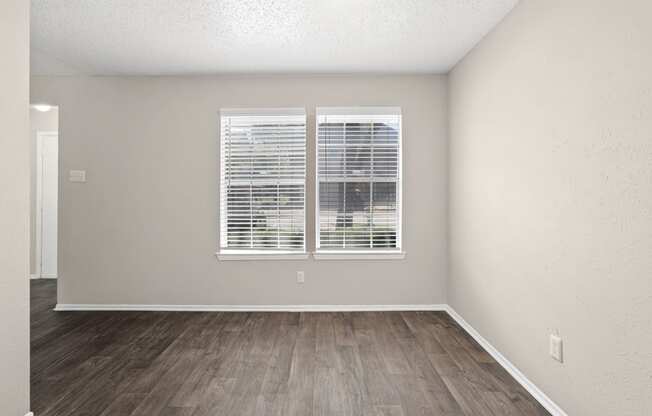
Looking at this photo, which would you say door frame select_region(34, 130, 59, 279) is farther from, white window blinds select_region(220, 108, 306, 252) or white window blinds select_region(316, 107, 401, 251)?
white window blinds select_region(316, 107, 401, 251)

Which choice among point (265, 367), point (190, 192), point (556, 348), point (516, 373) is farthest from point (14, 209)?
point (516, 373)

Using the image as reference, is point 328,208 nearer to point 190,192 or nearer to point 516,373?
point 190,192

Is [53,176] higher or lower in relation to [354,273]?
higher

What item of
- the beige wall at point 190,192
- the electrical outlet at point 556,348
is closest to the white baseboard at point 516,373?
the electrical outlet at point 556,348

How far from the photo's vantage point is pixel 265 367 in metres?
2.87

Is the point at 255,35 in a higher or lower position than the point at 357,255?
higher

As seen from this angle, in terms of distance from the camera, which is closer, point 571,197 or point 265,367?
point 571,197

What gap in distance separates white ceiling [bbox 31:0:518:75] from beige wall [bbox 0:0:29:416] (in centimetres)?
101

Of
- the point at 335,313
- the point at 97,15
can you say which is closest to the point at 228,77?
the point at 97,15

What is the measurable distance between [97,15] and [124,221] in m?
2.15

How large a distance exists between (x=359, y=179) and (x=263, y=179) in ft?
3.42

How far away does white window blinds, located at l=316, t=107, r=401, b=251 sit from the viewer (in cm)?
426

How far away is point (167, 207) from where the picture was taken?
4.27m

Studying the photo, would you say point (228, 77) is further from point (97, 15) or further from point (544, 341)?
point (544, 341)
